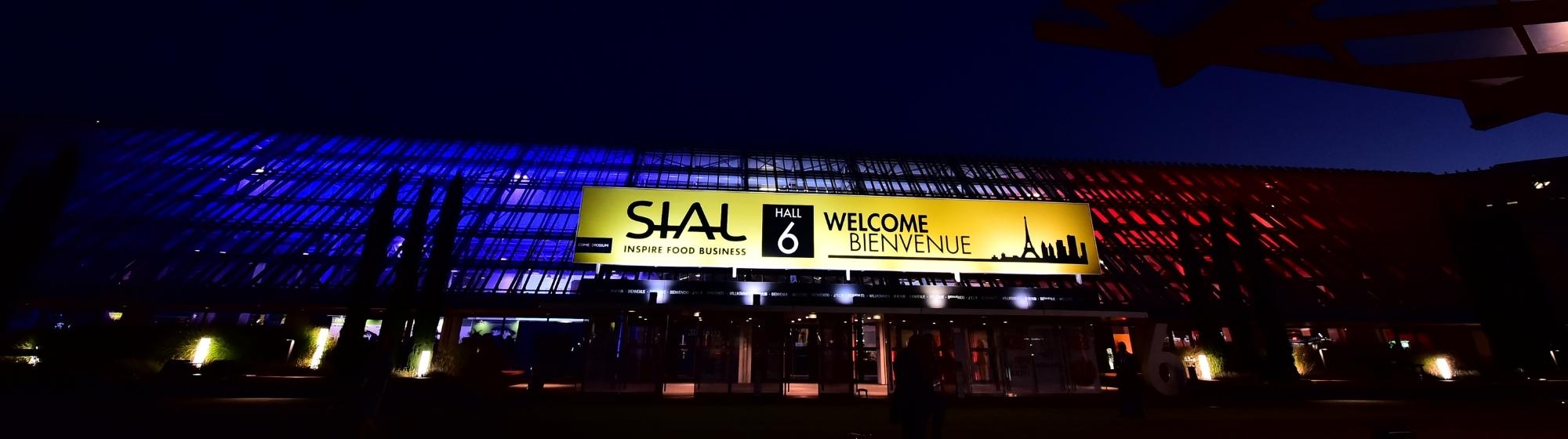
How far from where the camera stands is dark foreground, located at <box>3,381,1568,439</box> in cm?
993

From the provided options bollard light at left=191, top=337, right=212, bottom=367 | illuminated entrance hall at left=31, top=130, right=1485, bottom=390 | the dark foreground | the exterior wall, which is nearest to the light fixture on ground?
illuminated entrance hall at left=31, top=130, right=1485, bottom=390

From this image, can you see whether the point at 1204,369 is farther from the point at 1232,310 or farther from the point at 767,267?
the point at 767,267

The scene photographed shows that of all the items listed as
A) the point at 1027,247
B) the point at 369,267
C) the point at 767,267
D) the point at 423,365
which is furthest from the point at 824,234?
the point at 369,267

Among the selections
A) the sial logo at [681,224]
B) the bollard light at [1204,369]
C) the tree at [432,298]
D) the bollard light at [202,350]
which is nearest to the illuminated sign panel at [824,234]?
the sial logo at [681,224]

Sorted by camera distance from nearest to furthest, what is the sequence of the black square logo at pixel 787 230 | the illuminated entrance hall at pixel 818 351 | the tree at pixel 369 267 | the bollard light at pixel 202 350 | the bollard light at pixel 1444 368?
the tree at pixel 369 267 → the illuminated entrance hall at pixel 818 351 → the bollard light at pixel 202 350 → the black square logo at pixel 787 230 → the bollard light at pixel 1444 368

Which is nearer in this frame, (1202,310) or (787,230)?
(787,230)

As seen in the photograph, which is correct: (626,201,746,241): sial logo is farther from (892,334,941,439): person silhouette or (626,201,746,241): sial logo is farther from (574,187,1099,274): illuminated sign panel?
(892,334,941,439): person silhouette

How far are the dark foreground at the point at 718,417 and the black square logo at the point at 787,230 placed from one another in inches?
217

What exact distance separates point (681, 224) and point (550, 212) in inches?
494

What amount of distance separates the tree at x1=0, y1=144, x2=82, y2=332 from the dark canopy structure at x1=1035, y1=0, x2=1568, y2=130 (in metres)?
25.3

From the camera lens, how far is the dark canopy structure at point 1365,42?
313 centimetres

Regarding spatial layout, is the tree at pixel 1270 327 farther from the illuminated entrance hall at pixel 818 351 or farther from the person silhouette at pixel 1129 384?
the person silhouette at pixel 1129 384

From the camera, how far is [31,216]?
15266mm

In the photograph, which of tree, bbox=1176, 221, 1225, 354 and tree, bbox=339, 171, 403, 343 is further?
tree, bbox=1176, 221, 1225, 354
